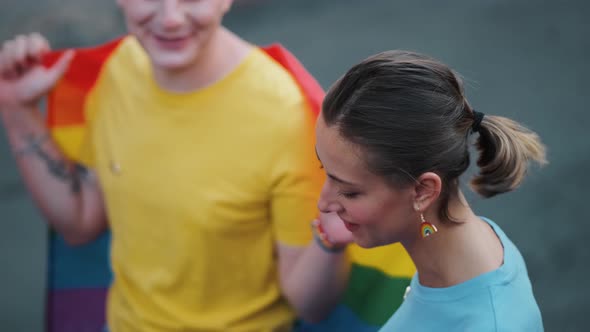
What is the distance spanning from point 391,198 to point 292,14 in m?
5.11

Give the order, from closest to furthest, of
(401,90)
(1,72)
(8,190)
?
(401,90) → (1,72) → (8,190)

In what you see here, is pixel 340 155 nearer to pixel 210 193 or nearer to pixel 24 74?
pixel 210 193

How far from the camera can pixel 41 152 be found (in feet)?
8.70

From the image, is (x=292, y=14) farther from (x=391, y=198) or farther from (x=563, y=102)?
(x=391, y=198)

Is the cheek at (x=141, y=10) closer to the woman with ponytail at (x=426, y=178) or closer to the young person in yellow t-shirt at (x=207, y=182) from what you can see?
the young person in yellow t-shirt at (x=207, y=182)

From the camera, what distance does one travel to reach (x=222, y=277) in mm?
2330

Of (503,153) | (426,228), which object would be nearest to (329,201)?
(426,228)

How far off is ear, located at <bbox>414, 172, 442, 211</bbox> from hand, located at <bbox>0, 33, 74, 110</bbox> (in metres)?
1.46

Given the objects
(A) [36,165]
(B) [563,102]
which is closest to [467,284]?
(A) [36,165]

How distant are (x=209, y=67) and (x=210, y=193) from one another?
341mm

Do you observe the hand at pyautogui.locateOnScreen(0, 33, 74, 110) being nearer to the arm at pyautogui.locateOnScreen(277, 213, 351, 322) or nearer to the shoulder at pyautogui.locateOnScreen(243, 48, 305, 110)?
the shoulder at pyautogui.locateOnScreen(243, 48, 305, 110)

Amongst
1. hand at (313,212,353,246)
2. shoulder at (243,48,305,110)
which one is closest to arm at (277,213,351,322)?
hand at (313,212,353,246)

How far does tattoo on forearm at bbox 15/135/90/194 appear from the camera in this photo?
2635 millimetres

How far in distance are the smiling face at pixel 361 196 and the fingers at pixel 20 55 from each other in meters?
1.30
